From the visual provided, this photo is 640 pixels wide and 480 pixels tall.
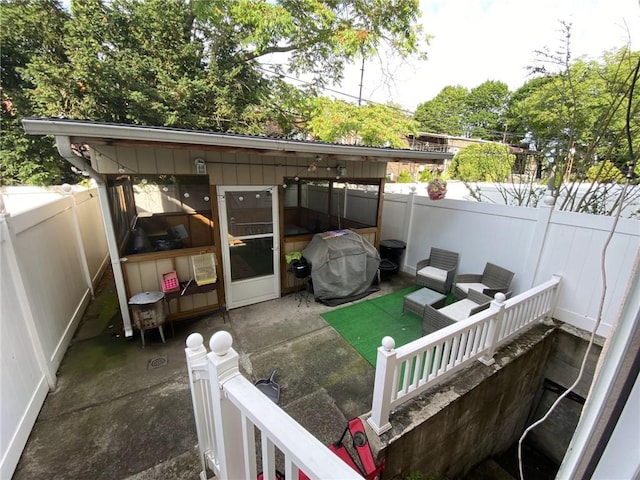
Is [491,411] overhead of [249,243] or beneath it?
beneath

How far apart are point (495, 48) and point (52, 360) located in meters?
8.18

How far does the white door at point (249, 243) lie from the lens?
433cm

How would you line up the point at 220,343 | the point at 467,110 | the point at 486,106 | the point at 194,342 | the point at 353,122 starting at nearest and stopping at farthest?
the point at 220,343, the point at 194,342, the point at 353,122, the point at 467,110, the point at 486,106

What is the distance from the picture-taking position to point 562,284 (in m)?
3.82

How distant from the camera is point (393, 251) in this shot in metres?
6.14

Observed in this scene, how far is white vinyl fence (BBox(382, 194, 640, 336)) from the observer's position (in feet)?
11.0

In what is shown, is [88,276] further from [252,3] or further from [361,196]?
[252,3]

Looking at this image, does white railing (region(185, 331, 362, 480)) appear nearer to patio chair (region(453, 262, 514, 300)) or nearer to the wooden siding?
the wooden siding

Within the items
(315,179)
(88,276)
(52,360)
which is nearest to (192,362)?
(52,360)

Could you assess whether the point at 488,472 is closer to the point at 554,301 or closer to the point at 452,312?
the point at 452,312

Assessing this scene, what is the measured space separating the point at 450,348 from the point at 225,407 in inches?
96.5

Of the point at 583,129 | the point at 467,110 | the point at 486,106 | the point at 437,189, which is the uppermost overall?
the point at 486,106

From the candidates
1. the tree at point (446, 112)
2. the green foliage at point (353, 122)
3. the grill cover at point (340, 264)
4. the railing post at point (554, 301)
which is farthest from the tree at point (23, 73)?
the tree at point (446, 112)

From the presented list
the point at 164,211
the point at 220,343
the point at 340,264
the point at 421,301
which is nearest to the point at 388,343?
the point at 220,343
